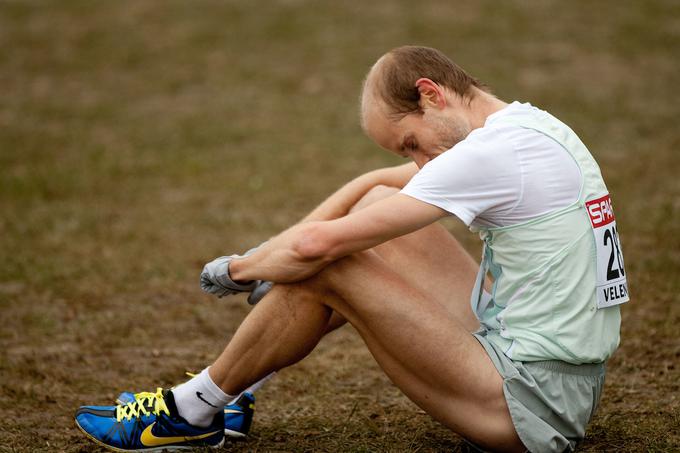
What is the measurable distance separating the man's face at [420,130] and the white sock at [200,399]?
111 centimetres

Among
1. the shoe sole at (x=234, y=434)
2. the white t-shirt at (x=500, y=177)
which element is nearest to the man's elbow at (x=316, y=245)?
the white t-shirt at (x=500, y=177)

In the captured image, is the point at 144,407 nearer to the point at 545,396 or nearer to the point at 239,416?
the point at 239,416

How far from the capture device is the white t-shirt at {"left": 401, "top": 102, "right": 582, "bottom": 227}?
9.70 ft

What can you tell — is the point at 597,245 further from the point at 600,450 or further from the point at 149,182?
the point at 149,182

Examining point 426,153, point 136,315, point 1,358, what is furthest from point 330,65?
point 426,153

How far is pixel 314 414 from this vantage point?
160 inches

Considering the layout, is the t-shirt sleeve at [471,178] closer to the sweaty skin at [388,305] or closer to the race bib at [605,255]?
the sweaty skin at [388,305]

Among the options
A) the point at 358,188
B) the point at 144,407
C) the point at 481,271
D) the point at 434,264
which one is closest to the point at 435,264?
the point at 434,264

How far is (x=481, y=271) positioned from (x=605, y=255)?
48 centimetres

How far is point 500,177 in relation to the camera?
299cm

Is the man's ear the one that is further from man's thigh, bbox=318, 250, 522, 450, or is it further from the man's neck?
man's thigh, bbox=318, 250, 522, 450

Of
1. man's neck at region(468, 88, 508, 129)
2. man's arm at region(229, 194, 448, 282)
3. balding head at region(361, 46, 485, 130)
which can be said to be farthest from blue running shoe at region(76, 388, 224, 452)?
man's neck at region(468, 88, 508, 129)

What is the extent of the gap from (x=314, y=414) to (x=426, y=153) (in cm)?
143

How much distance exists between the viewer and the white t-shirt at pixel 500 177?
116 inches
